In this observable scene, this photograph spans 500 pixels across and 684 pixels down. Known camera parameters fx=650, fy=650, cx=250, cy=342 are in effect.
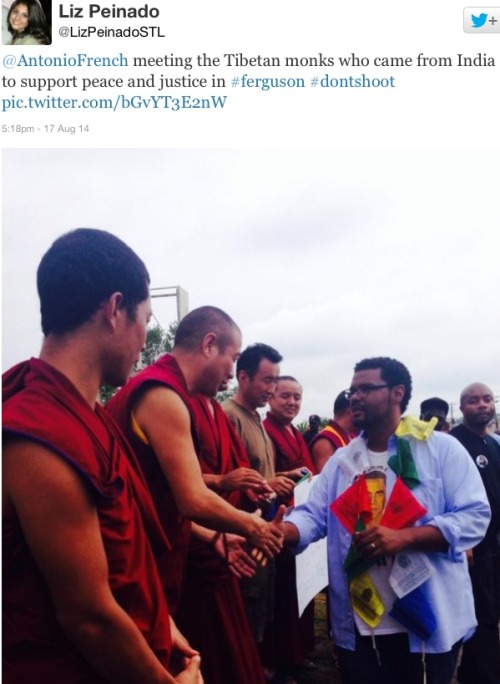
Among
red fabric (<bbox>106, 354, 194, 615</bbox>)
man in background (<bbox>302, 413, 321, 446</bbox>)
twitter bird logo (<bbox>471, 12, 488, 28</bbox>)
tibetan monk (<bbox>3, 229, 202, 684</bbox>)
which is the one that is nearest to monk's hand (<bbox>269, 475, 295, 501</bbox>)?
red fabric (<bbox>106, 354, 194, 615</bbox>)

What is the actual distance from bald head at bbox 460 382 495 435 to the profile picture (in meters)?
2.77

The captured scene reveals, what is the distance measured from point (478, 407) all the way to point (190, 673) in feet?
8.53

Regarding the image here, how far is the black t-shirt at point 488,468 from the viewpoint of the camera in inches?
133

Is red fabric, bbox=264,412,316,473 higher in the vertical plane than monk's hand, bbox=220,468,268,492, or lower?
lower

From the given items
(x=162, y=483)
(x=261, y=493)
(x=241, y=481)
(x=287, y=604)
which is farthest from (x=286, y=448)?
(x=162, y=483)

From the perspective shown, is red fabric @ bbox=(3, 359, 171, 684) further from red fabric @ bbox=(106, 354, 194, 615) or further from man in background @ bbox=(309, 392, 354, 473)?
man in background @ bbox=(309, 392, 354, 473)

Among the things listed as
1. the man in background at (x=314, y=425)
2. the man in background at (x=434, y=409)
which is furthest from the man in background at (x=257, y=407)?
the man in background at (x=314, y=425)

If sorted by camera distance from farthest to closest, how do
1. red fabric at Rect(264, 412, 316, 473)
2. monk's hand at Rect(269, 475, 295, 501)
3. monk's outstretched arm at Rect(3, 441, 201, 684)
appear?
1. red fabric at Rect(264, 412, 316, 473)
2. monk's hand at Rect(269, 475, 295, 501)
3. monk's outstretched arm at Rect(3, 441, 201, 684)

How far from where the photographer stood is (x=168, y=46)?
190 centimetres

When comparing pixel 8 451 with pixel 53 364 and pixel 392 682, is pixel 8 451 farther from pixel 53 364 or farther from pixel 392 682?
pixel 392 682

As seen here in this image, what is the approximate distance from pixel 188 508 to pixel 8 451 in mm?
813

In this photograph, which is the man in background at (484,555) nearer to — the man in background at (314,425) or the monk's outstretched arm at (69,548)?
the monk's outstretched arm at (69,548)

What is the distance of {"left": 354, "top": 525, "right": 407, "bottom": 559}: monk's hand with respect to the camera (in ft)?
6.59

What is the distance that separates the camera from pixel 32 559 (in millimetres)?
1166
